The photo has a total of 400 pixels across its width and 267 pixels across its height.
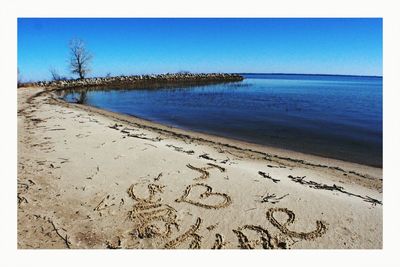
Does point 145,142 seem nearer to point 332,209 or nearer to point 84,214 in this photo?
point 84,214

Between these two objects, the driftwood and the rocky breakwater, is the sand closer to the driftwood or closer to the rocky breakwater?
the driftwood

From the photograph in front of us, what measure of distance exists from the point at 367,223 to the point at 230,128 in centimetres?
940

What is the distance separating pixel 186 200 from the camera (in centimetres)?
529

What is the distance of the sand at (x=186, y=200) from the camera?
432 centimetres

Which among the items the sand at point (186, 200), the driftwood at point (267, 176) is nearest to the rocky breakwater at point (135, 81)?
the sand at point (186, 200)

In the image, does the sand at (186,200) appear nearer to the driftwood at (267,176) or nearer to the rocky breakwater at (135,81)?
the driftwood at (267,176)

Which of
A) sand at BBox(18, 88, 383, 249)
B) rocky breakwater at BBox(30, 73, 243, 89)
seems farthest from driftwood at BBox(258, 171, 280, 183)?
rocky breakwater at BBox(30, 73, 243, 89)

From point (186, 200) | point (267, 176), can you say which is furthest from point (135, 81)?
point (186, 200)

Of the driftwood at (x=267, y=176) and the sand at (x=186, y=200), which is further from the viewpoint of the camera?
the driftwood at (x=267, y=176)

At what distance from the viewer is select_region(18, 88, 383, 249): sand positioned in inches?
170

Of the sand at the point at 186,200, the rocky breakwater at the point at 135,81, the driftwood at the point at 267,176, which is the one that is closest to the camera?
the sand at the point at 186,200

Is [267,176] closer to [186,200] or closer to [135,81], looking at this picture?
[186,200]

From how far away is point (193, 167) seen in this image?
6773 millimetres
